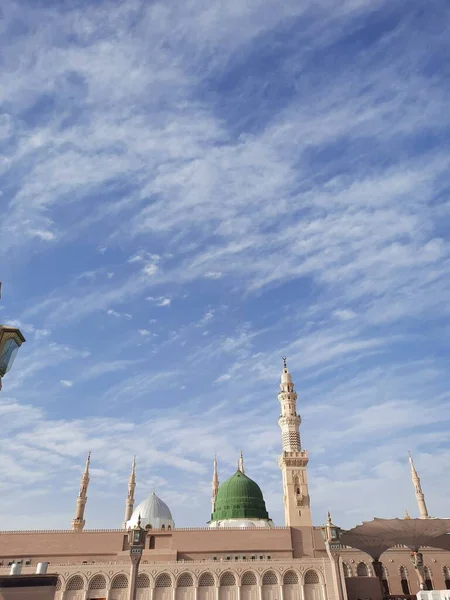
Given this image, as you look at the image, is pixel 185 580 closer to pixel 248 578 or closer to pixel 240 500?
pixel 248 578

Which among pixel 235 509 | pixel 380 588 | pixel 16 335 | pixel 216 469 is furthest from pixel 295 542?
pixel 16 335

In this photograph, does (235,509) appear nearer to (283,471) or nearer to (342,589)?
(283,471)

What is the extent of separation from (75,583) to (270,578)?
16878 millimetres

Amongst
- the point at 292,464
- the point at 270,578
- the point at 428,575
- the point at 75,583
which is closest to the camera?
the point at 75,583

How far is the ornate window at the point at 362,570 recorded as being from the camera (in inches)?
1781

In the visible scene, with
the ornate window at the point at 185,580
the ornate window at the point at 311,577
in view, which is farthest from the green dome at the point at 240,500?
the ornate window at the point at 185,580

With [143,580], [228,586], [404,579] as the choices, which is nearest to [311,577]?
[228,586]

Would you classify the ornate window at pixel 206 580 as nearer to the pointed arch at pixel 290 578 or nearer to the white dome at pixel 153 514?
the pointed arch at pixel 290 578

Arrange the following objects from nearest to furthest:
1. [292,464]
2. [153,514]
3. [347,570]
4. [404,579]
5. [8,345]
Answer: [8,345] < [347,570] < [404,579] < [292,464] < [153,514]

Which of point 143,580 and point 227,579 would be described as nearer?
point 143,580

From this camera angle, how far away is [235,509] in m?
56.0

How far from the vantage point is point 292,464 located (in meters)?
52.9

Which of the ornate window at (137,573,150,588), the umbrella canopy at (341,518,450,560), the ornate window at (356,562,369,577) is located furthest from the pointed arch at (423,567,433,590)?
the ornate window at (137,573,150,588)

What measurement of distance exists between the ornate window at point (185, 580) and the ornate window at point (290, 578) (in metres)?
8.31
